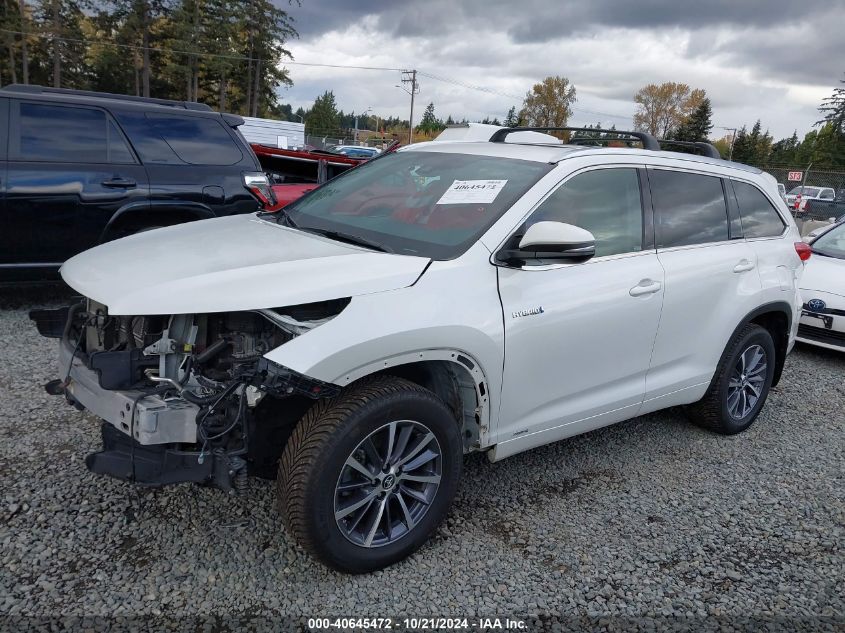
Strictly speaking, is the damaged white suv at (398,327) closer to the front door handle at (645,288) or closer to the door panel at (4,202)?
→ the front door handle at (645,288)

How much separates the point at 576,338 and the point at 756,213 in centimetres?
206

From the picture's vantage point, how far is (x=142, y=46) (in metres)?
47.8

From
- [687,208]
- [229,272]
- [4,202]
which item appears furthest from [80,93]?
[687,208]

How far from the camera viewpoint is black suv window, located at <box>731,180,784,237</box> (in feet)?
13.9

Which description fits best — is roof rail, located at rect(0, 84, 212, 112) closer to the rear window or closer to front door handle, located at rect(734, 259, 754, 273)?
the rear window

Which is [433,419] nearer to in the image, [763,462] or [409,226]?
[409,226]

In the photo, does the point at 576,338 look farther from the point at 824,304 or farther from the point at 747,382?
the point at 824,304

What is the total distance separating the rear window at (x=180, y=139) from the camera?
19.5 ft

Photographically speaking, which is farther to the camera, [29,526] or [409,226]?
[409,226]

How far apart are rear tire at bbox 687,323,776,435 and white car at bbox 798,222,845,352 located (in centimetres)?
235

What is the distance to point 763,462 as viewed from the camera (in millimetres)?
4137

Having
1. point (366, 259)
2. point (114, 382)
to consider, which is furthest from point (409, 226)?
point (114, 382)

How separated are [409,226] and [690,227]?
5.87 feet

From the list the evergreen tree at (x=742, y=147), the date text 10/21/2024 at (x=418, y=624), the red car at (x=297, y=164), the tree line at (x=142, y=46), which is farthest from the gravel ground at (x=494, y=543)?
the evergreen tree at (x=742, y=147)
